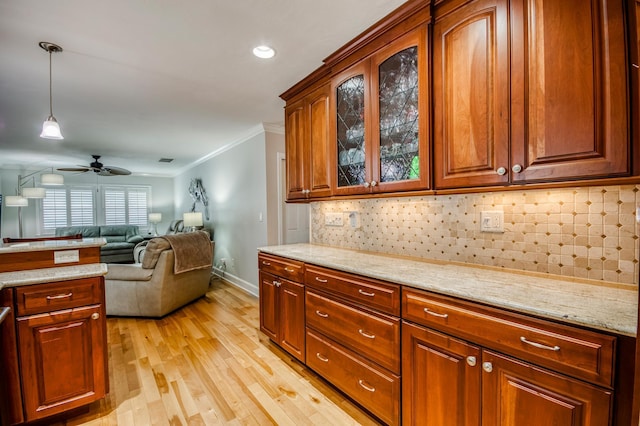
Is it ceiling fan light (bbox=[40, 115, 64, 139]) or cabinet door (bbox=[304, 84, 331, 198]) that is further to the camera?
cabinet door (bbox=[304, 84, 331, 198])

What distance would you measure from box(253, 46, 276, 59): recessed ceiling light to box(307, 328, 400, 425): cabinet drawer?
7.03 feet

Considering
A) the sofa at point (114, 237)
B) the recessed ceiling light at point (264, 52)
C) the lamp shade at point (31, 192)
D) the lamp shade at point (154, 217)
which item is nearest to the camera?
the recessed ceiling light at point (264, 52)

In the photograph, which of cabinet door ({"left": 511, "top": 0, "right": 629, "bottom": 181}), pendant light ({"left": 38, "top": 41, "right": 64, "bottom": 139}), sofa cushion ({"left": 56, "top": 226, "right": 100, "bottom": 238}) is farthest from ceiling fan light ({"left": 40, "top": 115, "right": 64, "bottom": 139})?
sofa cushion ({"left": 56, "top": 226, "right": 100, "bottom": 238})

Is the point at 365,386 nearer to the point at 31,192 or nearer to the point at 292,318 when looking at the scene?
the point at 292,318

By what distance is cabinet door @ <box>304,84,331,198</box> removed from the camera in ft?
7.55

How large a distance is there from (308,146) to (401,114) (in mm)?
1002

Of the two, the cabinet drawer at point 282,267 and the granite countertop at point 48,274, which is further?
the cabinet drawer at point 282,267

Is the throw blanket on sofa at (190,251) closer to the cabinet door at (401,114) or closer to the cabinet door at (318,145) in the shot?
the cabinet door at (318,145)

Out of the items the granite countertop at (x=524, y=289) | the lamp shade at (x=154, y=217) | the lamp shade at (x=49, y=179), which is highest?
the lamp shade at (x=49, y=179)

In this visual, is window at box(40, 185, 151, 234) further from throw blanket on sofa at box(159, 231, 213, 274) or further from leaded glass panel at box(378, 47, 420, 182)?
leaded glass panel at box(378, 47, 420, 182)

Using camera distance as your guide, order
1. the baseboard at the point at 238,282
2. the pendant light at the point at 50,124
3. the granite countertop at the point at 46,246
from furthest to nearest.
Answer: the baseboard at the point at 238,282 → the pendant light at the point at 50,124 → the granite countertop at the point at 46,246

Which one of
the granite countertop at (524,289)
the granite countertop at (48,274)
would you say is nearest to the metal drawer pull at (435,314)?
the granite countertop at (524,289)

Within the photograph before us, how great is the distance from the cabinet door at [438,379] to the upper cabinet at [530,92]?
2.63 ft

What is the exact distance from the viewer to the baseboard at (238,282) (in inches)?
163
